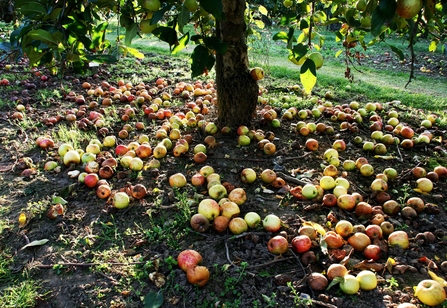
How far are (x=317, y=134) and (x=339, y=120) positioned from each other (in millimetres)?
560

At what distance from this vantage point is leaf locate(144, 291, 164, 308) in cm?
209

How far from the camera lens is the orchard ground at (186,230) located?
7.23 ft

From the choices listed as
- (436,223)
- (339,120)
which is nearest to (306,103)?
(339,120)

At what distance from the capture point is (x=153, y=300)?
212 centimetres

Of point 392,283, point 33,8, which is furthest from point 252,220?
point 33,8

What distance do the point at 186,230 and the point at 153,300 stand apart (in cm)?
63

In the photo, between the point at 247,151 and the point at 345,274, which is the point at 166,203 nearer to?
the point at 247,151

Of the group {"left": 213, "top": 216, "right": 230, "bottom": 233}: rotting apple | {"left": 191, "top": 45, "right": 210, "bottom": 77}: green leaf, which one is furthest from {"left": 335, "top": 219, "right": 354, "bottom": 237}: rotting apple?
{"left": 191, "top": 45, "right": 210, "bottom": 77}: green leaf

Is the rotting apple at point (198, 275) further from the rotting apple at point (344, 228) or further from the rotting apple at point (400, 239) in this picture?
the rotting apple at point (400, 239)

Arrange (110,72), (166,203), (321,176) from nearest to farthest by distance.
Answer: (166,203), (321,176), (110,72)

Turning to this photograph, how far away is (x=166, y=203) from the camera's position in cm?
303

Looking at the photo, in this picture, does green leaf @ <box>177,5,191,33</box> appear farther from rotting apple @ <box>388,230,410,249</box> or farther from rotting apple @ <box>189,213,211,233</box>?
rotting apple @ <box>388,230,410,249</box>

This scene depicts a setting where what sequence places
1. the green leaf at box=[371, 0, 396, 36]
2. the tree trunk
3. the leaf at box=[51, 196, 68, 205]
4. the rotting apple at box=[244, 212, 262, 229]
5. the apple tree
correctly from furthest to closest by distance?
the tree trunk
the leaf at box=[51, 196, 68, 205]
the rotting apple at box=[244, 212, 262, 229]
the apple tree
the green leaf at box=[371, 0, 396, 36]

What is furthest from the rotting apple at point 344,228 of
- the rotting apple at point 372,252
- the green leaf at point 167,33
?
the green leaf at point 167,33
